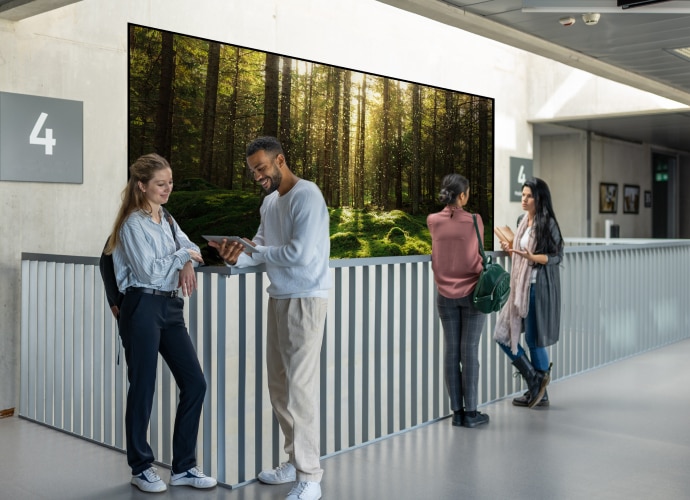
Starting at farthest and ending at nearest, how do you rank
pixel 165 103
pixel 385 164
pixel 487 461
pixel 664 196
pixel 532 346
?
pixel 664 196 → pixel 385 164 → pixel 165 103 → pixel 532 346 → pixel 487 461

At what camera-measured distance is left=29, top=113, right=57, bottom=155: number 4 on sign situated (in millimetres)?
6157

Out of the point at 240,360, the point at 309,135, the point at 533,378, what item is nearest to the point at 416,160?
the point at 309,135

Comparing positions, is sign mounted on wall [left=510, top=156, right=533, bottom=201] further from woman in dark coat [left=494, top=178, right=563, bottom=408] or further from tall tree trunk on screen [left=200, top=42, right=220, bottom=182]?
woman in dark coat [left=494, top=178, right=563, bottom=408]

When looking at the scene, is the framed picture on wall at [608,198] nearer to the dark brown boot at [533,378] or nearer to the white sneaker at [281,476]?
the dark brown boot at [533,378]

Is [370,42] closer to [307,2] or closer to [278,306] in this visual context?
[307,2]

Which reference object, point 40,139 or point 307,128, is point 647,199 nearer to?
point 307,128

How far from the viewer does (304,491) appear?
373 centimetres

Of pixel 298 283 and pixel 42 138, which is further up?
pixel 42 138

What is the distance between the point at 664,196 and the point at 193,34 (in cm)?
1551

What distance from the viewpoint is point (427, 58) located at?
41.0 feet

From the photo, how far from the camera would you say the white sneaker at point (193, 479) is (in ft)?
13.0

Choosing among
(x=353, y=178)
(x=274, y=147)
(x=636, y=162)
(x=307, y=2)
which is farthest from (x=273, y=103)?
(x=636, y=162)

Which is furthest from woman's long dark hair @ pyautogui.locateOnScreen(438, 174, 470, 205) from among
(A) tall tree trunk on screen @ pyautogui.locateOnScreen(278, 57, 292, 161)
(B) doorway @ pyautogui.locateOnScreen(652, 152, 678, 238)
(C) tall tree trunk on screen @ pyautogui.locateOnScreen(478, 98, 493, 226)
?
(B) doorway @ pyautogui.locateOnScreen(652, 152, 678, 238)

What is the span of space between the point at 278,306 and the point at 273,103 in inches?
303
